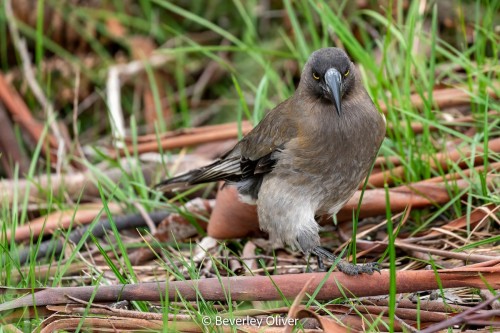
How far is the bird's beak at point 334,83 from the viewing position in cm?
392

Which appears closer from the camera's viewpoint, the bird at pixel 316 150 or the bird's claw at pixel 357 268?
the bird's claw at pixel 357 268

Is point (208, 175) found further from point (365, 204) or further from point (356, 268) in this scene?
point (356, 268)

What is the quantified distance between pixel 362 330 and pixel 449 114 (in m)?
2.10

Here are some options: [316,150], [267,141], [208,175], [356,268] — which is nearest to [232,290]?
[356,268]

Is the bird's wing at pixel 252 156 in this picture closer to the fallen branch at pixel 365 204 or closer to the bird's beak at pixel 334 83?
the fallen branch at pixel 365 204

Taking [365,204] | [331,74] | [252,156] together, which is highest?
Answer: [331,74]

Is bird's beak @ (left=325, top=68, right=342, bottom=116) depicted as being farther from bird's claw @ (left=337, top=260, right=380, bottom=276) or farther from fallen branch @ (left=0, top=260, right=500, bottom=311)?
fallen branch @ (left=0, top=260, right=500, bottom=311)

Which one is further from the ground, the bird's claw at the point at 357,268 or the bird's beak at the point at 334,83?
the bird's beak at the point at 334,83

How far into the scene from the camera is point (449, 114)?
4879 mm

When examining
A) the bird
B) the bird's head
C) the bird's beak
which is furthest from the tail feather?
the bird's beak

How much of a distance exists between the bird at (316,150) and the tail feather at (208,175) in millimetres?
279

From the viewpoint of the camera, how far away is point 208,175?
4695 millimetres

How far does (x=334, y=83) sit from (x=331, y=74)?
0.05m

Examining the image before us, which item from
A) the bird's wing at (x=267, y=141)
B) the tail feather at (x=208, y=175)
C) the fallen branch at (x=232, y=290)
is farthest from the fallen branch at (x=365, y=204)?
the fallen branch at (x=232, y=290)
